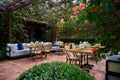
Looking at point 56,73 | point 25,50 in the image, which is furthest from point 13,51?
point 56,73

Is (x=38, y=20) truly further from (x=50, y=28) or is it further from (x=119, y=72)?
(x=119, y=72)

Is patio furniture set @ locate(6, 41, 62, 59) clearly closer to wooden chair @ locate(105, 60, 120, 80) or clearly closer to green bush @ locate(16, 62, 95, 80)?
green bush @ locate(16, 62, 95, 80)

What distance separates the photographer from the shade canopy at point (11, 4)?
26.7ft

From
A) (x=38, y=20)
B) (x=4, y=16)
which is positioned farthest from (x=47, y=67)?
(x=38, y=20)

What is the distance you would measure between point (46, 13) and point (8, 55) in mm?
4281

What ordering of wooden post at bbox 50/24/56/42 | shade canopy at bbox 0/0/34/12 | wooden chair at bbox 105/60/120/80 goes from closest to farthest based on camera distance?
wooden chair at bbox 105/60/120/80
shade canopy at bbox 0/0/34/12
wooden post at bbox 50/24/56/42

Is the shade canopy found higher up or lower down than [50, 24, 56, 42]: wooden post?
higher up

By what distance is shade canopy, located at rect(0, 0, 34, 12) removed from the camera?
8.13 m

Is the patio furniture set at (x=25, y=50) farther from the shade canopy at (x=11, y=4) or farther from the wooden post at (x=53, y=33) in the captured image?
the wooden post at (x=53, y=33)

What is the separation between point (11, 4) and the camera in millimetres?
8617

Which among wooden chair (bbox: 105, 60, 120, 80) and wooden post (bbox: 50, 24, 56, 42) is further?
wooden post (bbox: 50, 24, 56, 42)

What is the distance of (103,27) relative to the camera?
1.17m

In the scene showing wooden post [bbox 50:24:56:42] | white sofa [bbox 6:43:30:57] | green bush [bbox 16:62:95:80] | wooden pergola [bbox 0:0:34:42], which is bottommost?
white sofa [bbox 6:43:30:57]

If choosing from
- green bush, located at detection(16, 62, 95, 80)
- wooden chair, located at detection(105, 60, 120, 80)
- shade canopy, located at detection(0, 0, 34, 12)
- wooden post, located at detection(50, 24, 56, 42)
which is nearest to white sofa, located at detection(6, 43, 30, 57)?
shade canopy, located at detection(0, 0, 34, 12)
